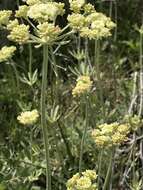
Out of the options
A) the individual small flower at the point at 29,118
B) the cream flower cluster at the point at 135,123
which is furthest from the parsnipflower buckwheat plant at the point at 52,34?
the cream flower cluster at the point at 135,123

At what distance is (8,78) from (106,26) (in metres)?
1.11

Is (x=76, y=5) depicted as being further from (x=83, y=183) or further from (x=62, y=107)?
(x=62, y=107)

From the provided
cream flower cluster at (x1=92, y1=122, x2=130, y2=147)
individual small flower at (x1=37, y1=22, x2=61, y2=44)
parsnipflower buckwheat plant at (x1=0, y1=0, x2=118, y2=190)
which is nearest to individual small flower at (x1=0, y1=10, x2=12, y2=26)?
parsnipflower buckwheat plant at (x1=0, y1=0, x2=118, y2=190)

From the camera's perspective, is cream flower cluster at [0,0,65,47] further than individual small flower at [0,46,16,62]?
No

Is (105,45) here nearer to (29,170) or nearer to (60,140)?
(60,140)

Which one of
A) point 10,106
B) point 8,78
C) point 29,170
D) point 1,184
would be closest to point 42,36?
point 1,184

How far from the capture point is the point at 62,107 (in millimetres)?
2605

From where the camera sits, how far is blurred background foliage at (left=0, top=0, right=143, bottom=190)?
2162mm

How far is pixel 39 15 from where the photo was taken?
1.41 meters

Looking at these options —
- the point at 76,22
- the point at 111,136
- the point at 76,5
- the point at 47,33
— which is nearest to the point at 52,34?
the point at 47,33

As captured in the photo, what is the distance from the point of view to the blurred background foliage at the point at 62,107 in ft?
7.09

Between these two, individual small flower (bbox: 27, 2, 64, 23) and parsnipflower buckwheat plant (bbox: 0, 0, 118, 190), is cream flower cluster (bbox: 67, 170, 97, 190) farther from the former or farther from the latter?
individual small flower (bbox: 27, 2, 64, 23)

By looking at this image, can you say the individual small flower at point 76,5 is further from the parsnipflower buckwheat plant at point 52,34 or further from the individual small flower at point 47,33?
the individual small flower at point 47,33

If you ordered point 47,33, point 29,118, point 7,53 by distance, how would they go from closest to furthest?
point 47,33 < point 29,118 < point 7,53
